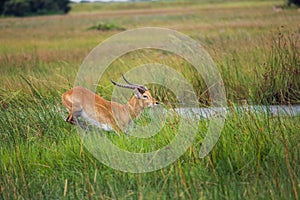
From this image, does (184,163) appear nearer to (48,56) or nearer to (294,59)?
(294,59)

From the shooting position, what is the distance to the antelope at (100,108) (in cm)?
590

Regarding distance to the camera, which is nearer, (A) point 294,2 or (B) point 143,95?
(B) point 143,95

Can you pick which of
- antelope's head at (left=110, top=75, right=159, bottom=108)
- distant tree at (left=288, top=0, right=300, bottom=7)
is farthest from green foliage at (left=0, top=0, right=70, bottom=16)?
antelope's head at (left=110, top=75, right=159, bottom=108)

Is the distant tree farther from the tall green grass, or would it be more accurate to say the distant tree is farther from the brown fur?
the tall green grass

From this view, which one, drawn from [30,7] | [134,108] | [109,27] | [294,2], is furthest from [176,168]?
[30,7]

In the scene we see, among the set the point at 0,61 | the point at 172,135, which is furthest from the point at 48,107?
the point at 0,61

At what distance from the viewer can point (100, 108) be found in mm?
5945

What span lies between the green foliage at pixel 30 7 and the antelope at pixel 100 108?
139 feet

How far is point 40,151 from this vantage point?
16.4 feet

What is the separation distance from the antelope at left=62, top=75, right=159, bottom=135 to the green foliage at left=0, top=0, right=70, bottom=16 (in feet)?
139

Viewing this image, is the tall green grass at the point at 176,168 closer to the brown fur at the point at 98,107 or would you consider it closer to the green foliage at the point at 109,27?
the brown fur at the point at 98,107

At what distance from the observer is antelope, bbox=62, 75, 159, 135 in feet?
19.4

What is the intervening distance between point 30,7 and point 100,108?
4465 cm

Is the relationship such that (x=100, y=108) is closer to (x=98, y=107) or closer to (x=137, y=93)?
(x=98, y=107)
